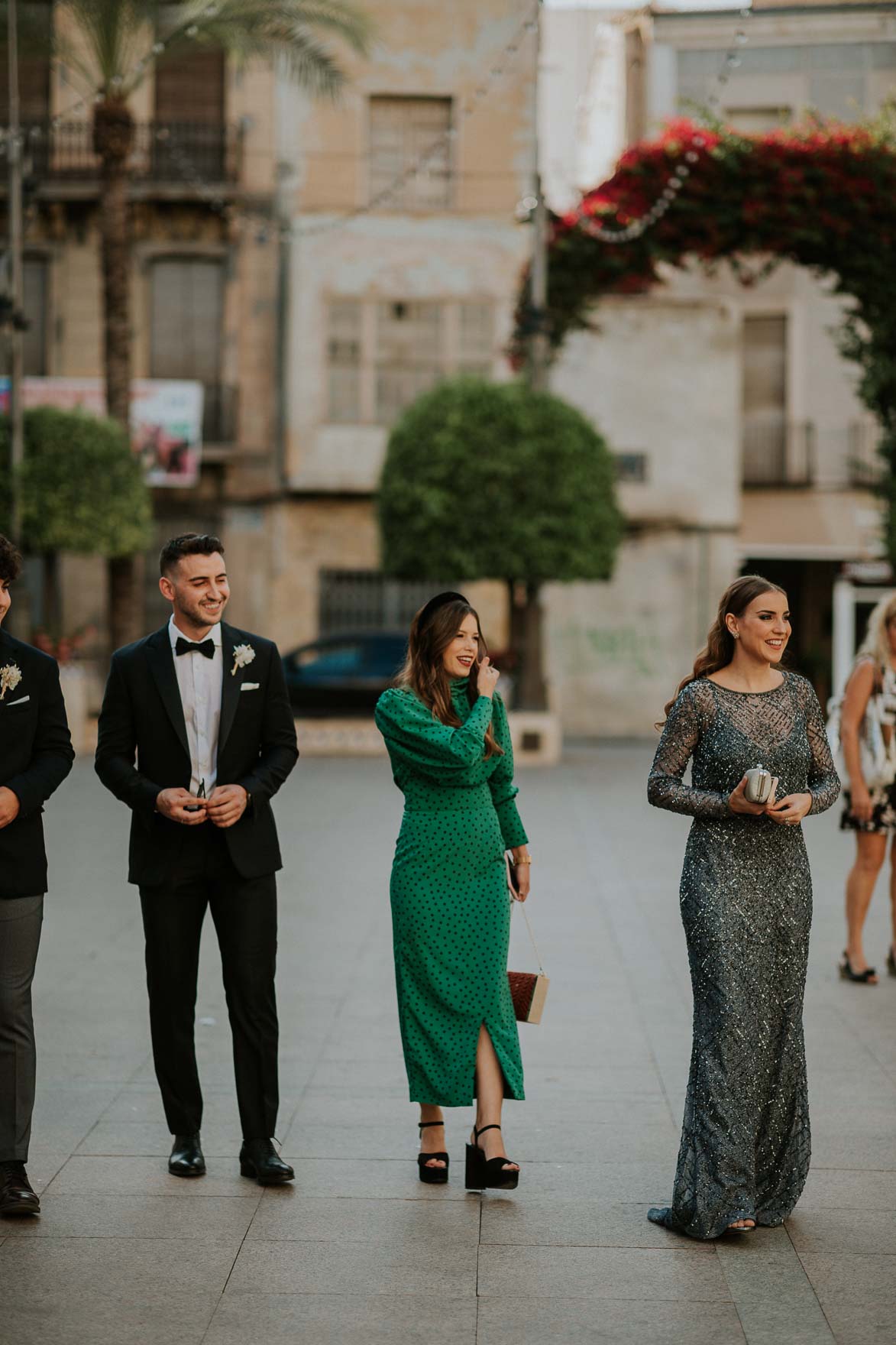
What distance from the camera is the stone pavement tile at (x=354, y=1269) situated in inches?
187

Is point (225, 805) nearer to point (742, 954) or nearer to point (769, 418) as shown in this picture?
point (742, 954)

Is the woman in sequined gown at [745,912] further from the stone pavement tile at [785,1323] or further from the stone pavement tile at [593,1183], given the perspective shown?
the stone pavement tile at [785,1323]

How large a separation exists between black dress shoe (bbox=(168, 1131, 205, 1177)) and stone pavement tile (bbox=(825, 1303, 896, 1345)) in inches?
80.3

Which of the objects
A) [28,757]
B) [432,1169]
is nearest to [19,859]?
[28,757]

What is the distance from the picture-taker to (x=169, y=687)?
579cm

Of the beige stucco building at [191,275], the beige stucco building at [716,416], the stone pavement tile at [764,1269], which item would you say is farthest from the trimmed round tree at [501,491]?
the stone pavement tile at [764,1269]

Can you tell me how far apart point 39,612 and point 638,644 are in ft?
32.8

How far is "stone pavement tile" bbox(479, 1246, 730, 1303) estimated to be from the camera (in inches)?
188

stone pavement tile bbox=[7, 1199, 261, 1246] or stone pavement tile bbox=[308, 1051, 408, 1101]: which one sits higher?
stone pavement tile bbox=[7, 1199, 261, 1246]

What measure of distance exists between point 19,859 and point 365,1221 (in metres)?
1.44

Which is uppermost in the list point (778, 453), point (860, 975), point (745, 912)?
point (778, 453)

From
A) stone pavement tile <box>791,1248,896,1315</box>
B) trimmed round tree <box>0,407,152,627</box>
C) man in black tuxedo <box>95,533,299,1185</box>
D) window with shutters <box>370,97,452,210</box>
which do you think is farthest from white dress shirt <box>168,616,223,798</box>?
window with shutters <box>370,97,452,210</box>

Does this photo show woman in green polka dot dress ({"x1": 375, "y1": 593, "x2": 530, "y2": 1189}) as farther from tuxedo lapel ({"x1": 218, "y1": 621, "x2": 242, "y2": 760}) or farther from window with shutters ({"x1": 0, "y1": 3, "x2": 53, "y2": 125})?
window with shutters ({"x1": 0, "y1": 3, "x2": 53, "y2": 125})

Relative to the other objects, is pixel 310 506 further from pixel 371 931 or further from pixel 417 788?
pixel 417 788
